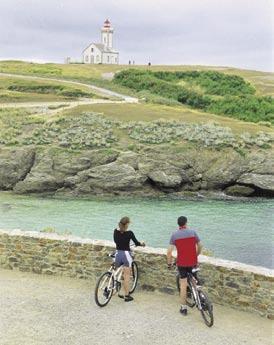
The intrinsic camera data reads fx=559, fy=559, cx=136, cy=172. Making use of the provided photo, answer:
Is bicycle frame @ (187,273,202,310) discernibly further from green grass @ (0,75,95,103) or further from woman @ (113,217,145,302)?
green grass @ (0,75,95,103)

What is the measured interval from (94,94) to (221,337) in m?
60.4

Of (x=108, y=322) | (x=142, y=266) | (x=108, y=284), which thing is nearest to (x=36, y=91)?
(x=142, y=266)

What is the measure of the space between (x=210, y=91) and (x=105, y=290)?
2942 inches

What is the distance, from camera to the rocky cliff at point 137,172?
3794 centimetres

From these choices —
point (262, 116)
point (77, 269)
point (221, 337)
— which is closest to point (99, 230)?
point (77, 269)

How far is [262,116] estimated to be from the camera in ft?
212

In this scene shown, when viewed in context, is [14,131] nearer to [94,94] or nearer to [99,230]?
[99,230]

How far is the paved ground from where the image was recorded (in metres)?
10.2

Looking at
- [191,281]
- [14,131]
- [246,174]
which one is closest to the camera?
[191,281]

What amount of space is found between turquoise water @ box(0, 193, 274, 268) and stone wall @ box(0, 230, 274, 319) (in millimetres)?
9916

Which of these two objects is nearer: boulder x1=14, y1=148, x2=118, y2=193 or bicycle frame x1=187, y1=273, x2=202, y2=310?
bicycle frame x1=187, y1=273, x2=202, y2=310

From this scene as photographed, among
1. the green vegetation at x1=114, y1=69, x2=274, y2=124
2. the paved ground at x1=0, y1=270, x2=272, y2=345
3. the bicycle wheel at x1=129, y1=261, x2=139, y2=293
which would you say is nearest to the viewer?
the paved ground at x1=0, y1=270, x2=272, y2=345

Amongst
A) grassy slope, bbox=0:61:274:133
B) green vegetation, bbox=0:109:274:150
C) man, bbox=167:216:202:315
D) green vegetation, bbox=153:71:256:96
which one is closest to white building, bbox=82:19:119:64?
grassy slope, bbox=0:61:274:133

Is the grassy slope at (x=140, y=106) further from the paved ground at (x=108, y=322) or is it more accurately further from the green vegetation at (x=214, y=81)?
the paved ground at (x=108, y=322)
